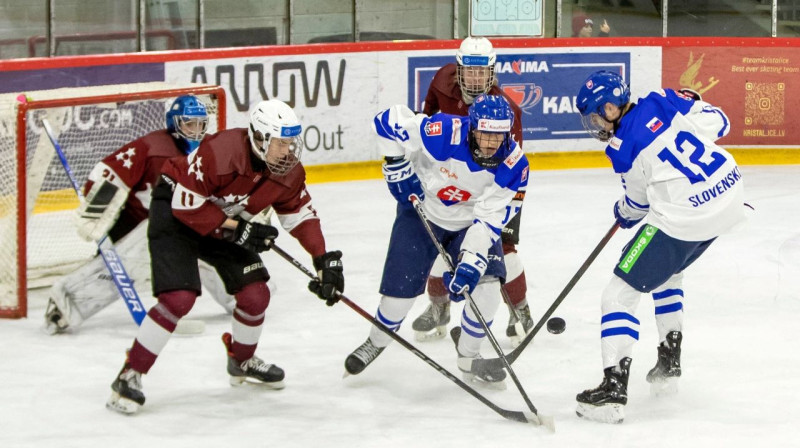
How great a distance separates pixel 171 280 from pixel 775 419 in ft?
6.25

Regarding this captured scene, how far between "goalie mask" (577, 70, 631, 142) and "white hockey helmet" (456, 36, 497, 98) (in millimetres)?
823

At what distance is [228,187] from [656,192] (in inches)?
51.6

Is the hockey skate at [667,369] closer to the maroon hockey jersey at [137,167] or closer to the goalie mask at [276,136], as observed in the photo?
the goalie mask at [276,136]

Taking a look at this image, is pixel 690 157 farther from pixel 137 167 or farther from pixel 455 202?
pixel 137 167

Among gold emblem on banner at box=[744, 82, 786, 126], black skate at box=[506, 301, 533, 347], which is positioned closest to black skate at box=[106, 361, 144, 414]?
black skate at box=[506, 301, 533, 347]

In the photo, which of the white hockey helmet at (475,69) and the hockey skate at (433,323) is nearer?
the white hockey helmet at (475,69)

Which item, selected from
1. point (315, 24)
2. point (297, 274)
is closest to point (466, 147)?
point (297, 274)

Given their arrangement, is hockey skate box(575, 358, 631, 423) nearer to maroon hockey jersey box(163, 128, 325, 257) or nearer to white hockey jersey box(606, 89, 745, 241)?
white hockey jersey box(606, 89, 745, 241)

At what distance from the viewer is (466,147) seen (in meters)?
4.03

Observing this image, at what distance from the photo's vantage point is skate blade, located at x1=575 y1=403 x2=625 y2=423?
12.5 feet

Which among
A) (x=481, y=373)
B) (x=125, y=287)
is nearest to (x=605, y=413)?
(x=481, y=373)

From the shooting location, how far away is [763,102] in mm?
8500

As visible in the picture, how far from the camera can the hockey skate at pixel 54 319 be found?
4.74 metres

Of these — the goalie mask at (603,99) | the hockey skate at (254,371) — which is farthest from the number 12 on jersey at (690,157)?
the hockey skate at (254,371)
